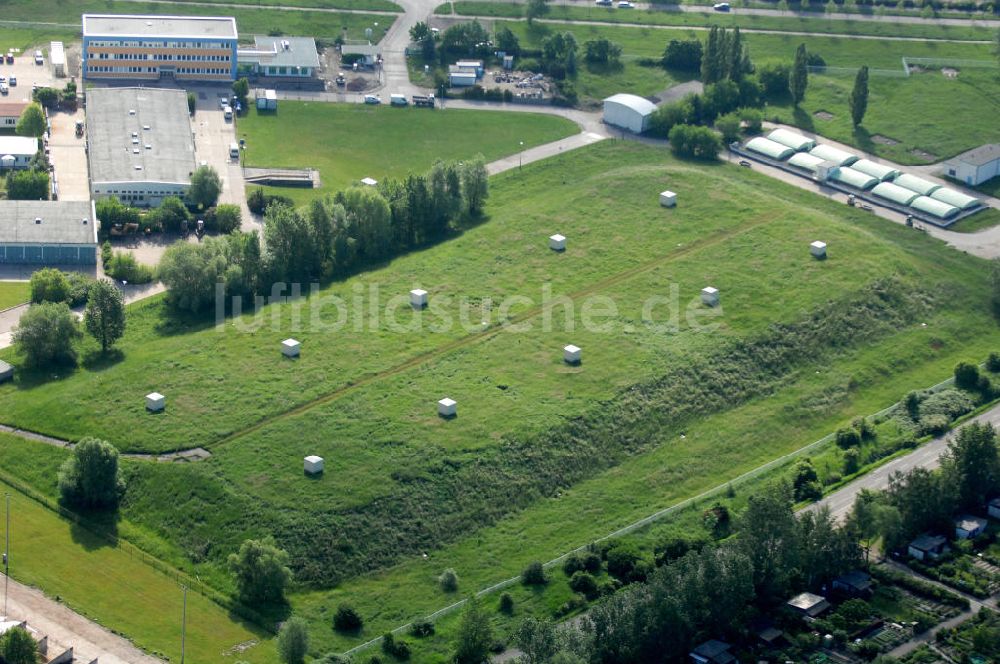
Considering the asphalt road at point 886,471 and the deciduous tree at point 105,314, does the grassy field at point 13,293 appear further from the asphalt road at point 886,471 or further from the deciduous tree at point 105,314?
the asphalt road at point 886,471

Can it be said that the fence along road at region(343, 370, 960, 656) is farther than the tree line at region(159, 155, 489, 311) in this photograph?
No

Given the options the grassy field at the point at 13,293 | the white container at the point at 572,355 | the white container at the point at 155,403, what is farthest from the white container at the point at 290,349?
the grassy field at the point at 13,293

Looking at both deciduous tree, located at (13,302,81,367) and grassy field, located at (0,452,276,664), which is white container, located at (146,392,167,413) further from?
grassy field, located at (0,452,276,664)

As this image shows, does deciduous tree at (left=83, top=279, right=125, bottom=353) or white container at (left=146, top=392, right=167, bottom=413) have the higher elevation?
deciduous tree at (left=83, top=279, right=125, bottom=353)

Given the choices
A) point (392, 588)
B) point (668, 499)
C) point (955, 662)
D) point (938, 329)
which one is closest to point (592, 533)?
point (668, 499)

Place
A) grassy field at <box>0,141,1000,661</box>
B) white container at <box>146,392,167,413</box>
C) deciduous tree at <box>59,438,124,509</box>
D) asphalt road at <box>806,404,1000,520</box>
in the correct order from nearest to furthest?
grassy field at <box>0,141,1000,661</box>
deciduous tree at <box>59,438,124,509</box>
asphalt road at <box>806,404,1000,520</box>
white container at <box>146,392,167,413</box>

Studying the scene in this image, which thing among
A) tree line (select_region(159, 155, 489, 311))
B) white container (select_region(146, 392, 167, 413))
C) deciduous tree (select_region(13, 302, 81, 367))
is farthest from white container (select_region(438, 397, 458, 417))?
deciduous tree (select_region(13, 302, 81, 367))
